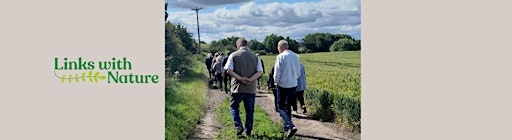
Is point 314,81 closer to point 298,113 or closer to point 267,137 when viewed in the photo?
point 298,113

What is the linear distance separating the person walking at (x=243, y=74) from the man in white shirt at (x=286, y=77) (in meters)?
0.40

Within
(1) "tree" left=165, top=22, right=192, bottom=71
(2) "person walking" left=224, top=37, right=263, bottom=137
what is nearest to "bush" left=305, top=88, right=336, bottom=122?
(2) "person walking" left=224, top=37, right=263, bottom=137

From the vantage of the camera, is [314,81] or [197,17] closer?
[197,17]

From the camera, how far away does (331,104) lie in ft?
28.9

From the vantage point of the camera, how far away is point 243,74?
635 cm

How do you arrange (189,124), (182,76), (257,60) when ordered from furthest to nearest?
(182,76)
(189,124)
(257,60)

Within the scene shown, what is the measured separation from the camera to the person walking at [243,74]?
20.8 feet

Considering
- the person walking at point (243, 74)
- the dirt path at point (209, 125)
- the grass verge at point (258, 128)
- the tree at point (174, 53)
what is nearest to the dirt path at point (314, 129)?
the grass verge at point (258, 128)

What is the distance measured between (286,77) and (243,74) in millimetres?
719

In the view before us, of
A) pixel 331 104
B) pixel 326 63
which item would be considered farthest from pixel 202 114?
pixel 326 63

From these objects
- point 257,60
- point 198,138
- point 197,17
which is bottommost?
point 198,138

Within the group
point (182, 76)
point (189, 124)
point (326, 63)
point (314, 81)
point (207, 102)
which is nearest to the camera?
point (189, 124)

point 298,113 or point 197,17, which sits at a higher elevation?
point 197,17

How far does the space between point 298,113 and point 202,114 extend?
6.89 ft
